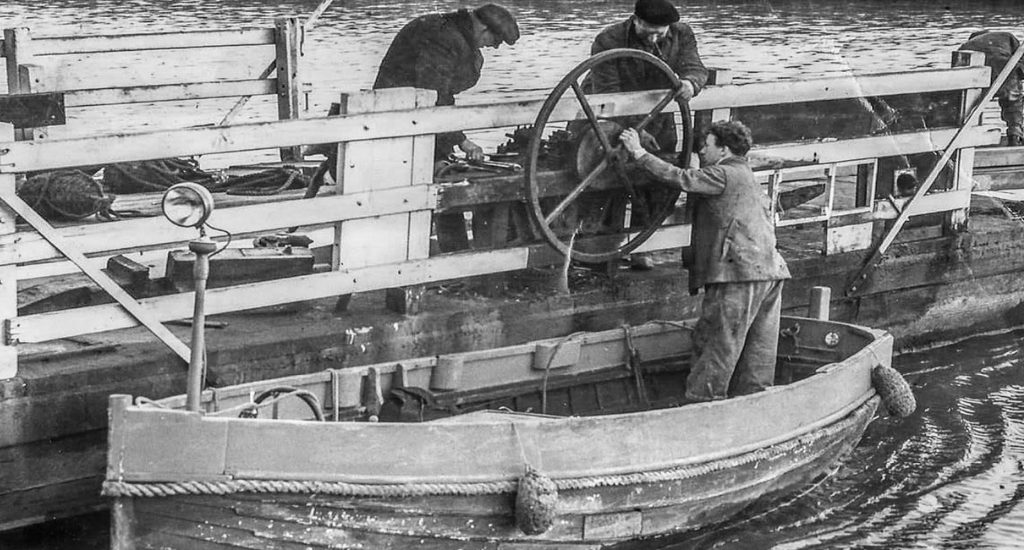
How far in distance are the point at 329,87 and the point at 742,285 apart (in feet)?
51.3

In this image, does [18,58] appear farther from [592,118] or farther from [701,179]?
[701,179]

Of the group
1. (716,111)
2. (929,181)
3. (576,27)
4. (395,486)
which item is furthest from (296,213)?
(576,27)

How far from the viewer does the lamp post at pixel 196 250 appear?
238 inches

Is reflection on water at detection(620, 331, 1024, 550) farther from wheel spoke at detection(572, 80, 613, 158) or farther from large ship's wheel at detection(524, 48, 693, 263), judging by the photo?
wheel spoke at detection(572, 80, 613, 158)

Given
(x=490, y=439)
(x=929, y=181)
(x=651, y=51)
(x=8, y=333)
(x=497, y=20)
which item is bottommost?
(x=490, y=439)

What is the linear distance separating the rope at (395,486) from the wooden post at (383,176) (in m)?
1.86

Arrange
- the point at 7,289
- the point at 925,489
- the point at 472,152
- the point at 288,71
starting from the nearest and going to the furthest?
the point at 7,289
the point at 925,489
the point at 472,152
the point at 288,71

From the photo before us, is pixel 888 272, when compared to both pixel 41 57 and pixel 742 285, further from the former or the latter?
pixel 41 57

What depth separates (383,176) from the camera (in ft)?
26.0

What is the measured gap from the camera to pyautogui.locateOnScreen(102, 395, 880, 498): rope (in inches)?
236

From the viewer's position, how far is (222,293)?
7.48 metres

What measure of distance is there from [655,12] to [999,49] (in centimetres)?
600

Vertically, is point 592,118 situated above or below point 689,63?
below

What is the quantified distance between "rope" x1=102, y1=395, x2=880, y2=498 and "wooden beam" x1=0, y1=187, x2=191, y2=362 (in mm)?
1336
